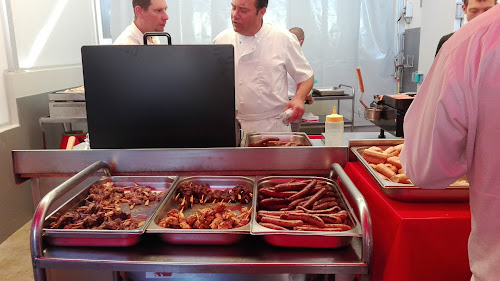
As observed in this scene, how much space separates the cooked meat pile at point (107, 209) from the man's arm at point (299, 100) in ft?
3.06

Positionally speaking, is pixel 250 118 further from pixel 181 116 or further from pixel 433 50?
pixel 433 50

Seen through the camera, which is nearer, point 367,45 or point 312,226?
point 312,226

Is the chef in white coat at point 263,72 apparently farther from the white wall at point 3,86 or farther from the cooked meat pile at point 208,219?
the white wall at point 3,86

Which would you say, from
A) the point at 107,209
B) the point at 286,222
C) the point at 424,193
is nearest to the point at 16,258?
the point at 107,209

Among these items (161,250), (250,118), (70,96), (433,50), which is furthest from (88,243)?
(433,50)

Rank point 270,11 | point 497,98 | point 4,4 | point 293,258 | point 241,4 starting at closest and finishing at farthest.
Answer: point 497,98
point 293,258
point 241,4
point 4,4
point 270,11

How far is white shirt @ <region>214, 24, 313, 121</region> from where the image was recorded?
2.80 m

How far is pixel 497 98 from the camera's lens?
83 cm

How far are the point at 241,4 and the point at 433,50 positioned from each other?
268 cm

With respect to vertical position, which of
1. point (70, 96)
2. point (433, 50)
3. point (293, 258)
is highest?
point (433, 50)

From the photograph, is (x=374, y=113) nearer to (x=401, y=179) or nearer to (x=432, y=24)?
(x=401, y=179)

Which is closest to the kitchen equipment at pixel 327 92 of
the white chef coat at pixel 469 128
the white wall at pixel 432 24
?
the white wall at pixel 432 24

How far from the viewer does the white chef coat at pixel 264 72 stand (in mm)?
2797

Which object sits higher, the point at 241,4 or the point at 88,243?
the point at 241,4
